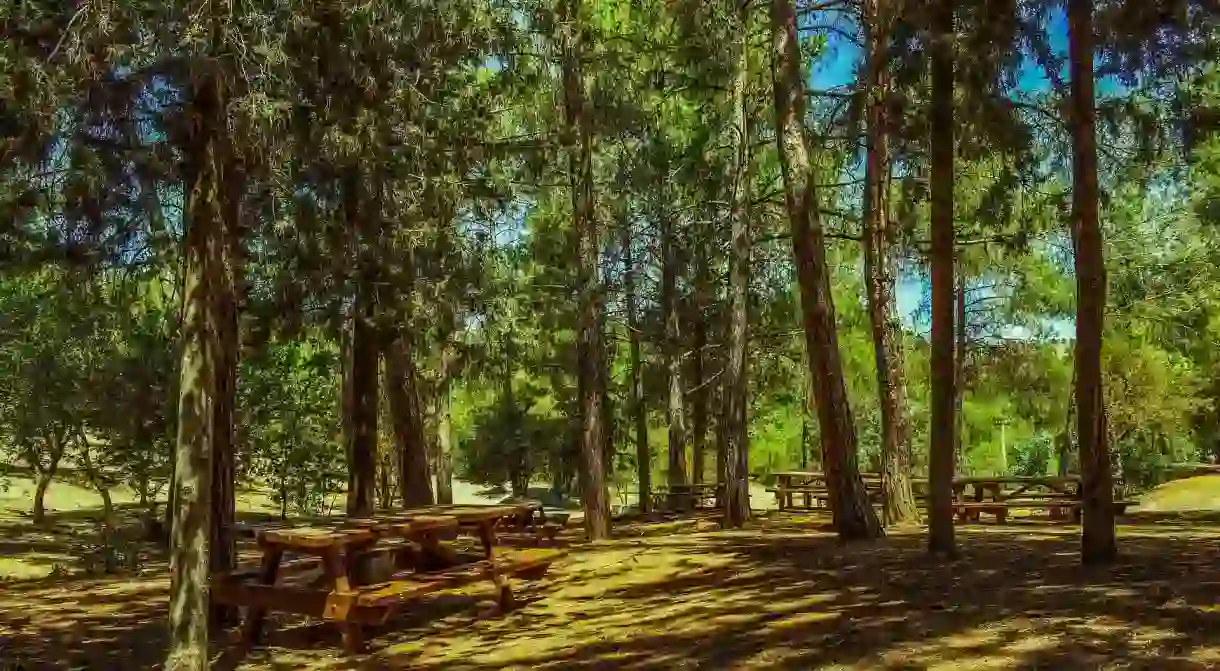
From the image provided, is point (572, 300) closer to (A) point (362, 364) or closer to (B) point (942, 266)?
(A) point (362, 364)

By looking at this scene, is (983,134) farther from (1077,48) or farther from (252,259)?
(252,259)

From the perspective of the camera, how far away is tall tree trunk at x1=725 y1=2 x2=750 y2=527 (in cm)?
1541

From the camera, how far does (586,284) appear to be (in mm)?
→ 13750

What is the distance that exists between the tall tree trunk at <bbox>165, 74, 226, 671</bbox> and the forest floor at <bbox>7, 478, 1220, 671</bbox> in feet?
4.72

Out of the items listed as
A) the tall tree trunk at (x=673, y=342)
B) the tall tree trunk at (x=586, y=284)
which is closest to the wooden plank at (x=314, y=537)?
the tall tree trunk at (x=586, y=284)

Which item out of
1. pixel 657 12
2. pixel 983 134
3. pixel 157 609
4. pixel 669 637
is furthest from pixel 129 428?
pixel 983 134

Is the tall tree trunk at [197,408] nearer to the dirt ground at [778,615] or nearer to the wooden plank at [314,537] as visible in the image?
the wooden plank at [314,537]

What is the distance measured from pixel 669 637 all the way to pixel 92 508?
2467 cm

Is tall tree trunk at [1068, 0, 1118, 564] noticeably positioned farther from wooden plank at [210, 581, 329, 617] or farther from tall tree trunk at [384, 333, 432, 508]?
tall tree trunk at [384, 333, 432, 508]

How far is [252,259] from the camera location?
521 inches

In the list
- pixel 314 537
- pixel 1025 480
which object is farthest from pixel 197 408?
pixel 1025 480

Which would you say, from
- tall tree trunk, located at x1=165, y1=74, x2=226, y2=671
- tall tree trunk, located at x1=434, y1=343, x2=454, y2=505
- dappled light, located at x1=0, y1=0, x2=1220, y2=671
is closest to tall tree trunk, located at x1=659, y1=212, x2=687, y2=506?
dappled light, located at x1=0, y1=0, x2=1220, y2=671

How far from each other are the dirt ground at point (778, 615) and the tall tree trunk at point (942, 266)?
1.01 meters

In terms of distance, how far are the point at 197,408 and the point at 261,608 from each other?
7.75ft
